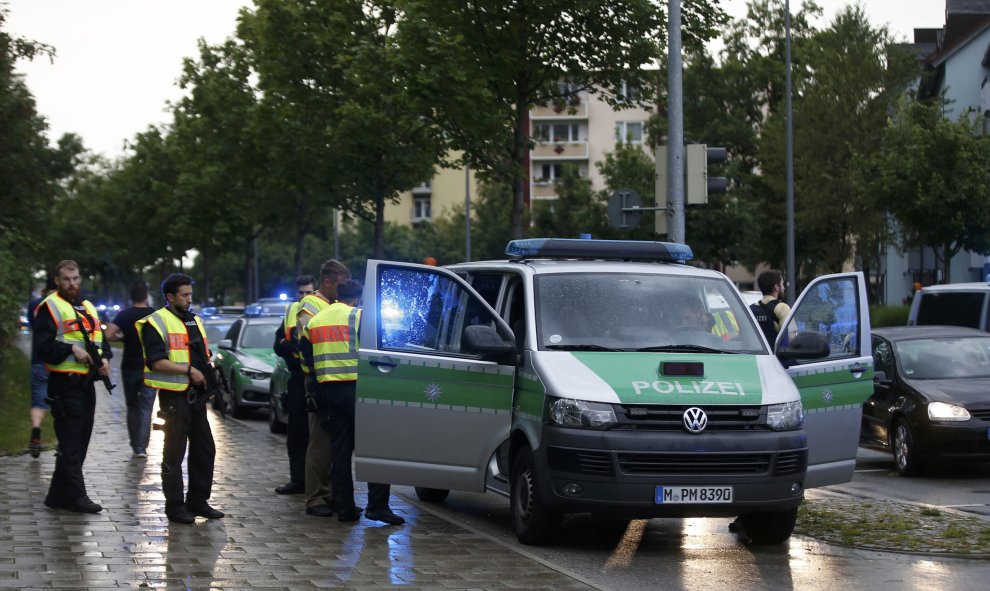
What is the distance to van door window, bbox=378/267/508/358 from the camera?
10.7m

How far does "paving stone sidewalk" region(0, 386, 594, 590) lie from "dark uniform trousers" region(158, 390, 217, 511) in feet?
0.89

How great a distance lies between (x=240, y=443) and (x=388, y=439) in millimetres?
8119

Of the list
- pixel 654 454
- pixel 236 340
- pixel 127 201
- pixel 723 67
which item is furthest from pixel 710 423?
pixel 723 67

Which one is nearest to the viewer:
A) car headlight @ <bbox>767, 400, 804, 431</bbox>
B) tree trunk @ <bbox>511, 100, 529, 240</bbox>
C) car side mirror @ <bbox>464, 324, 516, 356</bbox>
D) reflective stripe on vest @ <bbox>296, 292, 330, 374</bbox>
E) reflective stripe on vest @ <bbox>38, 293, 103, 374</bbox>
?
car headlight @ <bbox>767, 400, 804, 431</bbox>

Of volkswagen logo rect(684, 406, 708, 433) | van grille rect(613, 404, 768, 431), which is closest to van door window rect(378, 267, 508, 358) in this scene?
van grille rect(613, 404, 768, 431)

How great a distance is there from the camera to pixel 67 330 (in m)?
11.5

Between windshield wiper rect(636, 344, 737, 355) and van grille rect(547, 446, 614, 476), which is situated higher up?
windshield wiper rect(636, 344, 737, 355)

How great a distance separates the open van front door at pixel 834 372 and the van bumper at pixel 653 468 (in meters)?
1.02

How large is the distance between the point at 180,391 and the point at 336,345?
1180 millimetres

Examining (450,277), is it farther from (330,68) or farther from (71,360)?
(330,68)

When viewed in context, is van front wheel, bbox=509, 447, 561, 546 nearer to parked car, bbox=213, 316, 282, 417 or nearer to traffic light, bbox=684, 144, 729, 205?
traffic light, bbox=684, 144, 729, 205

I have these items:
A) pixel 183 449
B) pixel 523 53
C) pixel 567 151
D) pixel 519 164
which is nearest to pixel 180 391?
pixel 183 449

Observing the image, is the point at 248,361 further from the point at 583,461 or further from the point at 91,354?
the point at 583,461

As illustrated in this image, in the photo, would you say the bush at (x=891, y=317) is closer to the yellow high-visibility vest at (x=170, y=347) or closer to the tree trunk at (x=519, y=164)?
the tree trunk at (x=519, y=164)
